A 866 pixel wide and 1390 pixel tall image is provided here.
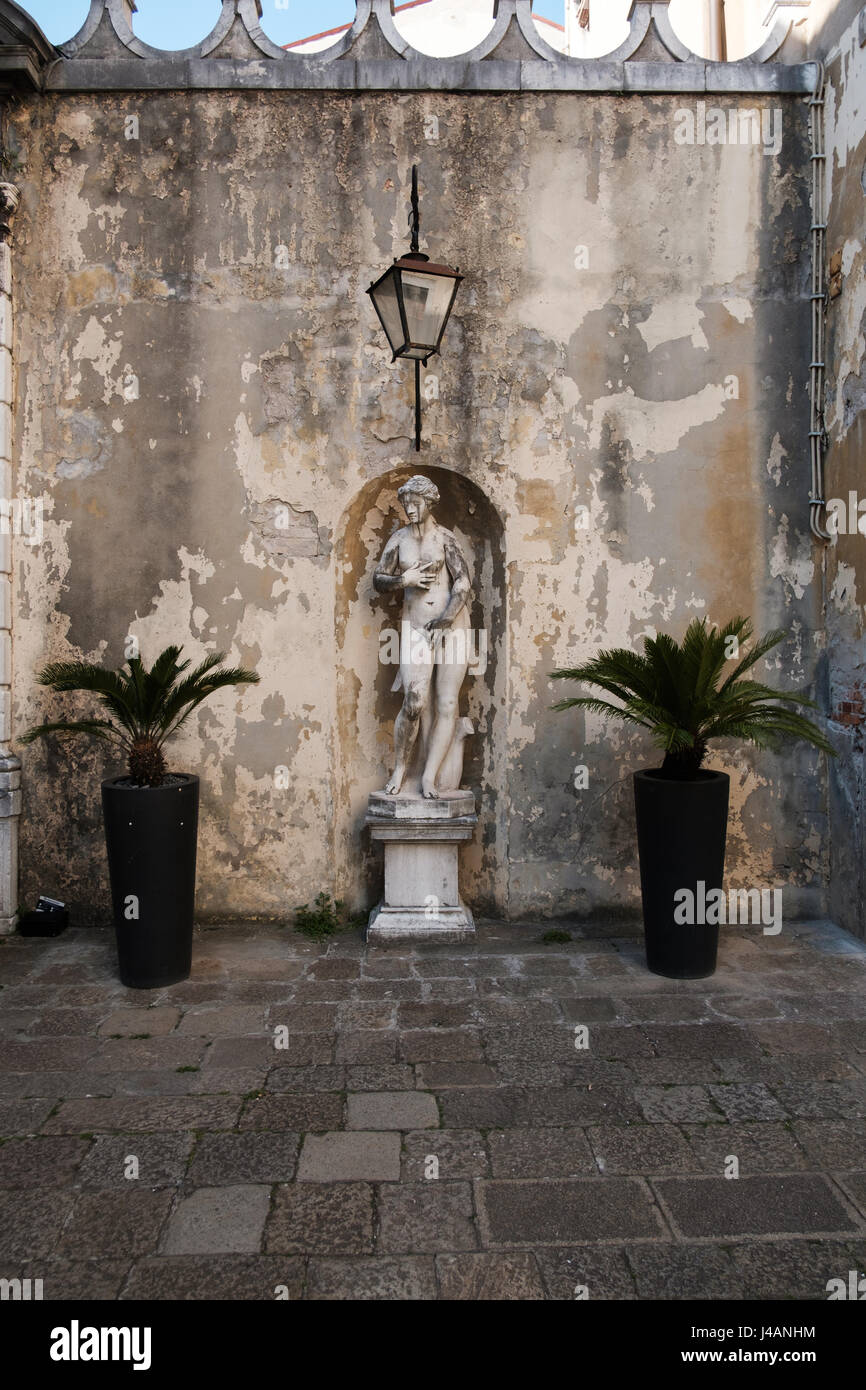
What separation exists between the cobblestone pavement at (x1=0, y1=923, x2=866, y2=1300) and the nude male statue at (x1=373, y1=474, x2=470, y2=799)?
1319mm

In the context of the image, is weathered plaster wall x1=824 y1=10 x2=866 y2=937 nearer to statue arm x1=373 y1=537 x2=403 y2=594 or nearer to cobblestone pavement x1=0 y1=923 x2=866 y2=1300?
cobblestone pavement x1=0 y1=923 x2=866 y2=1300

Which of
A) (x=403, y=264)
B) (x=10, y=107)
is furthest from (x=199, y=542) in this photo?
(x=10, y=107)

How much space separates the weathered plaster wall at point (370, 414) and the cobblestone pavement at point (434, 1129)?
1.16 metres

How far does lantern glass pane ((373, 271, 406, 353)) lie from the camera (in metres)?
5.04

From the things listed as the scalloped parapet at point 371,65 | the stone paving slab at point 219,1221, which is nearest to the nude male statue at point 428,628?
the scalloped parapet at point 371,65

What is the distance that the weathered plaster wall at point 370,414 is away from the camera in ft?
19.2

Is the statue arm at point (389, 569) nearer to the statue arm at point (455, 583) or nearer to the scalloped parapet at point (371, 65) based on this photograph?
the statue arm at point (455, 583)

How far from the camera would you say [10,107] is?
19.2 feet

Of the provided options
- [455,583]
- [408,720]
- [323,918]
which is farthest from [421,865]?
[455,583]

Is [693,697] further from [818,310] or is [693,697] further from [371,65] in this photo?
[371,65]

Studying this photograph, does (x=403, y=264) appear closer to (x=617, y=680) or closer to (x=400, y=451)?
(x=400, y=451)

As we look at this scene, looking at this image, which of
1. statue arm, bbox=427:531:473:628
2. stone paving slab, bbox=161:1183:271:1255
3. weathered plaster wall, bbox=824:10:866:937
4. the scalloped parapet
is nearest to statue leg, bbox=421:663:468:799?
statue arm, bbox=427:531:473:628

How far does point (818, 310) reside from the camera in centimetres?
584

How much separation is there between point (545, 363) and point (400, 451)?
3.45 ft
